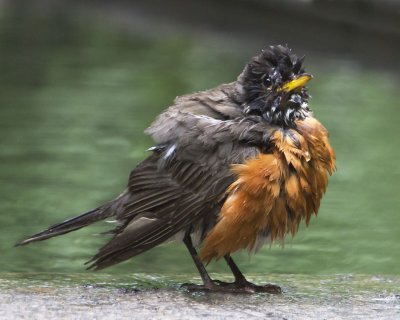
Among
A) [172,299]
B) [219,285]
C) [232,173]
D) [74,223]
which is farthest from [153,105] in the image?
[172,299]

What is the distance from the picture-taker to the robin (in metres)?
5.13

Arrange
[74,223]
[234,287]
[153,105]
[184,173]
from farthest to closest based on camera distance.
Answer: [153,105] < [74,223] < [234,287] < [184,173]

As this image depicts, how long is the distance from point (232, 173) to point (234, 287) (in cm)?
56

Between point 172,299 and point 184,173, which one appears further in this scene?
point 184,173

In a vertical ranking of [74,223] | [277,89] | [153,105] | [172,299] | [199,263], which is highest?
[153,105]

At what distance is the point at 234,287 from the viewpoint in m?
5.39

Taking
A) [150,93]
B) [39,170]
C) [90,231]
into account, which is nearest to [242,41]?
[150,93]

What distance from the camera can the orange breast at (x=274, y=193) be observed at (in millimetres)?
5086

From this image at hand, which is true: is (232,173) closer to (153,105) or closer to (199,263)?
(199,263)

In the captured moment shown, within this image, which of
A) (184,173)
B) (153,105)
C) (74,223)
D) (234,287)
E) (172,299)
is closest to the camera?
(172,299)

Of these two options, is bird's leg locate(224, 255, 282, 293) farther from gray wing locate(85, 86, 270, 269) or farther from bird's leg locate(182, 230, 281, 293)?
gray wing locate(85, 86, 270, 269)

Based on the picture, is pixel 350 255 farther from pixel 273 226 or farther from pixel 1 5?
pixel 1 5

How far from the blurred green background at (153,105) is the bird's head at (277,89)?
1.71 m

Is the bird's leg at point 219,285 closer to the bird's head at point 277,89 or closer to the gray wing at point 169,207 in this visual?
the gray wing at point 169,207
